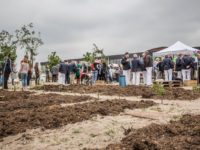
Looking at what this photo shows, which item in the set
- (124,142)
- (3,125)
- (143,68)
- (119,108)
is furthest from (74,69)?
(124,142)

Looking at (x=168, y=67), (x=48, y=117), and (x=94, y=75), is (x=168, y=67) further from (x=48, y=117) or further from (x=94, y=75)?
(x=48, y=117)

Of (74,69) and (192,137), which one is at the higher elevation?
(74,69)

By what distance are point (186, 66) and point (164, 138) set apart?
19.1m

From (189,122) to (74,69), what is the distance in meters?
23.6

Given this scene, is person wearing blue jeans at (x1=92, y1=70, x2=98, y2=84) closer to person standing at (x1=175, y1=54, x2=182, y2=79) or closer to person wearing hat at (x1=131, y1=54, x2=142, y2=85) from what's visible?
person wearing hat at (x1=131, y1=54, x2=142, y2=85)

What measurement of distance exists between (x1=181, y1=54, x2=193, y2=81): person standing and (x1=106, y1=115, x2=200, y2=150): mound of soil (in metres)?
17.5

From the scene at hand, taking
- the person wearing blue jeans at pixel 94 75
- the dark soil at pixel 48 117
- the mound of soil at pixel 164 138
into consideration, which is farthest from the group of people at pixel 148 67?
the mound of soil at pixel 164 138

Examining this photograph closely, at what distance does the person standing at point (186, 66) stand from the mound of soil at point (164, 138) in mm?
17543

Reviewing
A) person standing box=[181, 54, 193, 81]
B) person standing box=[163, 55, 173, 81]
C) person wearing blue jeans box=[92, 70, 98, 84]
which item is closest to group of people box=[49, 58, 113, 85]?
person wearing blue jeans box=[92, 70, 98, 84]

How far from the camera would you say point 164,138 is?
614cm

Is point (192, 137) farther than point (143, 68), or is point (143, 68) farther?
point (143, 68)

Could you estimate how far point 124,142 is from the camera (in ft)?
19.7

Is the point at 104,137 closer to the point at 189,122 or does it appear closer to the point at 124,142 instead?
the point at 124,142

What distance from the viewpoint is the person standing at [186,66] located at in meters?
24.5
